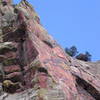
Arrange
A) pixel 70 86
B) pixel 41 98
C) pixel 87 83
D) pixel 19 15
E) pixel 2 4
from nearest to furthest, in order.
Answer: pixel 41 98, pixel 70 86, pixel 87 83, pixel 19 15, pixel 2 4

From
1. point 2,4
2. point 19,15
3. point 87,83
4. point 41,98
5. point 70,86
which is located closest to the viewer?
point 41,98

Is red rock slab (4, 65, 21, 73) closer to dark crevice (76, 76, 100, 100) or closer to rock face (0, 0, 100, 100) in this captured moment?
rock face (0, 0, 100, 100)

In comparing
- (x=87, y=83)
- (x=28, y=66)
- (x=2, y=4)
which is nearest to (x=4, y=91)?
(x=28, y=66)

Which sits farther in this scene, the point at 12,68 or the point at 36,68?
the point at 12,68

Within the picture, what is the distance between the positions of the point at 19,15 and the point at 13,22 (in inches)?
94.3

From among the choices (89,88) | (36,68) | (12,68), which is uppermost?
(12,68)

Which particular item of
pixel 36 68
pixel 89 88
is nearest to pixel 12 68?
pixel 36 68

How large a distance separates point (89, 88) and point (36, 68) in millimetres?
5449

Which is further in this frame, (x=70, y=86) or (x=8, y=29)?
(x=8, y=29)

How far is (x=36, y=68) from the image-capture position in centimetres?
4294

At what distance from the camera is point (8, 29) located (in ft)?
169

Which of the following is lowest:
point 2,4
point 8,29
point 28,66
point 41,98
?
point 41,98

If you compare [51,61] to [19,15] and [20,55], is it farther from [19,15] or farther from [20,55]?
[19,15]

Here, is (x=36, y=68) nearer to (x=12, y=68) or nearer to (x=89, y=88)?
(x=12, y=68)
